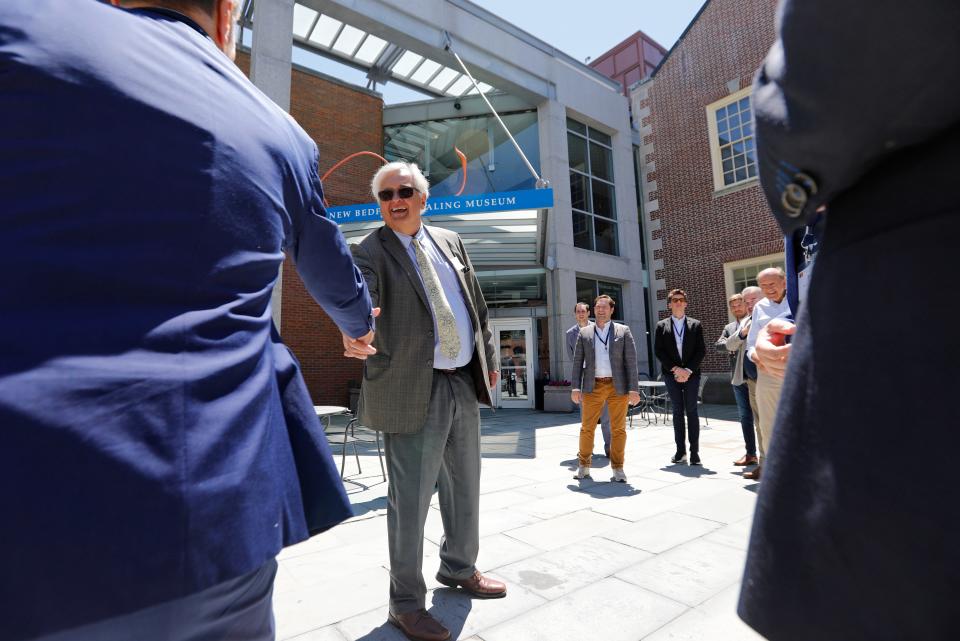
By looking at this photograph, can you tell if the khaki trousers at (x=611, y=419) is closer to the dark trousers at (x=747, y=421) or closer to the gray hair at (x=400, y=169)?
the dark trousers at (x=747, y=421)

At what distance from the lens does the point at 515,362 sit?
14.5 m

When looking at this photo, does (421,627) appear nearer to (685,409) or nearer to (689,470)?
(689,470)

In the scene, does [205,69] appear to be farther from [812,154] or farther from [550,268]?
[550,268]

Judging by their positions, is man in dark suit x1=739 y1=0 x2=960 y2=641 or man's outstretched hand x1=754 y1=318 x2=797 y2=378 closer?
man in dark suit x1=739 y1=0 x2=960 y2=641

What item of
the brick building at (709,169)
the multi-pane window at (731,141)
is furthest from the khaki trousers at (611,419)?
the multi-pane window at (731,141)

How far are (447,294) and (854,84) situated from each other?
2202 mm

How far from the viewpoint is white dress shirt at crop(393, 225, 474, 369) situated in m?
2.56

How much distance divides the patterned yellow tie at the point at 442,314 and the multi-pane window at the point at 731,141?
46.7 feet

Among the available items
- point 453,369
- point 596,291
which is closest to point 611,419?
point 453,369

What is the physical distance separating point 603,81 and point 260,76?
11798 mm

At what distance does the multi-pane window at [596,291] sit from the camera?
50.2 ft

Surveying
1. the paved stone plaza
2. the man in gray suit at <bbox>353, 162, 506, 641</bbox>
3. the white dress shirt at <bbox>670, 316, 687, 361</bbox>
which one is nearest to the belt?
the man in gray suit at <bbox>353, 162, 506, 641</bbox>

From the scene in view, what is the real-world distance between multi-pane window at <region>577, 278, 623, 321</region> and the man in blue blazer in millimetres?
14599

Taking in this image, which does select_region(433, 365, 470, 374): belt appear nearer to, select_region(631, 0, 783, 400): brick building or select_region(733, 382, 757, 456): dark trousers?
select_region(733, 382, 757, 456): dark trousers
